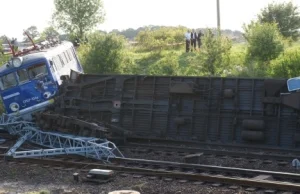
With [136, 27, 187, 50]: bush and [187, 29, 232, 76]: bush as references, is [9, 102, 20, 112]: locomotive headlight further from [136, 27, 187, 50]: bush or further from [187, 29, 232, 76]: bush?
[136, 27, 187, 50]: bush

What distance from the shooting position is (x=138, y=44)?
42.5m

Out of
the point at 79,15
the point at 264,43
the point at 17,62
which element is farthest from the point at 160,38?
the point at 17,62

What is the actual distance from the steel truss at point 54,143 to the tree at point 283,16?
2721cm

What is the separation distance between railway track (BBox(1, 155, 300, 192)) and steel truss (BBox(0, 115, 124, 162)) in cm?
25

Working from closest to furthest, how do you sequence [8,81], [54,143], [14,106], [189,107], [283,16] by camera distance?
1. [54,143]
2. [189,107]
3. [8,81]
4. [14,106]
5. [283,16]

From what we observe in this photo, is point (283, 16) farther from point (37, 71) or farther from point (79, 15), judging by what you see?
point (37, 71)

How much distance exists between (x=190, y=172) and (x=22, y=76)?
783 cm

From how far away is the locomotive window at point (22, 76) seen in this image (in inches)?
674

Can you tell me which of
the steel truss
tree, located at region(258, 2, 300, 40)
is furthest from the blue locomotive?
tree, located at region(258, 2, 300, 40)

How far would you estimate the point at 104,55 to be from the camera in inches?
1021

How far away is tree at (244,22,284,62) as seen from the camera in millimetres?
25406

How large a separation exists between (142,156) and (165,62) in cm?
1096

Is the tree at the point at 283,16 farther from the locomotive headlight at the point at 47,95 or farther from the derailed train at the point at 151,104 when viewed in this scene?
the locomotive headlight at the point at 47,95

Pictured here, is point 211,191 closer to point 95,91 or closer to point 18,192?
point 18,192
